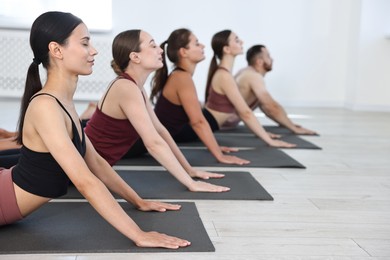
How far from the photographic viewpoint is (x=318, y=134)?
4652 millimetres

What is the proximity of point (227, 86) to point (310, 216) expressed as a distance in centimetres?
167

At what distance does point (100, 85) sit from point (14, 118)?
5.98ft

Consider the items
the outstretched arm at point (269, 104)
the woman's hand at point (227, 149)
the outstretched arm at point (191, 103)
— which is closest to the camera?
the outstretched arm at point (191, 103)

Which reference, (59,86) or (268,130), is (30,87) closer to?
(59,86)

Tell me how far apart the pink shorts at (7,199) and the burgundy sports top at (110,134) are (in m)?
0.76

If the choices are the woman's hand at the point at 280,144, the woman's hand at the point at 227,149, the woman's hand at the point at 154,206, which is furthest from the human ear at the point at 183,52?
the woman's hand at the point at 154,206

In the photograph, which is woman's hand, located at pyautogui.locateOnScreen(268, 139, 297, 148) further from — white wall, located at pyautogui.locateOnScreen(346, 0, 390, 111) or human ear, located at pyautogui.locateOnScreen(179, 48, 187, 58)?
white wall, located at pyautogui.locateOnScreen(346, 0, 390, 111)

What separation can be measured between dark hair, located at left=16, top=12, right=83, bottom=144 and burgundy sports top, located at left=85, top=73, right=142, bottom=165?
2.58 feet

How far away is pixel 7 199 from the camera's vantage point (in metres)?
1.79

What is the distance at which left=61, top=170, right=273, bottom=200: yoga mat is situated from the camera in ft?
7.99

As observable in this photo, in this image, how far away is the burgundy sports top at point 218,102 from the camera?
3959mm

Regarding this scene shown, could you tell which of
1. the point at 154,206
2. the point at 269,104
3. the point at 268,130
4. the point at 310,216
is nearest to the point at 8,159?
the point at 154,206

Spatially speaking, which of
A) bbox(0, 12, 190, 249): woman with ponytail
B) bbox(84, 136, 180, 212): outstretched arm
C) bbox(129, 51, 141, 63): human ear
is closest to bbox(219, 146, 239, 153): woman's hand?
bbox(129, 51, 141, 63): human ear

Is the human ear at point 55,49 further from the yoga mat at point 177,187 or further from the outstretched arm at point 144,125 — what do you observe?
the yoga mat at point 177,187
